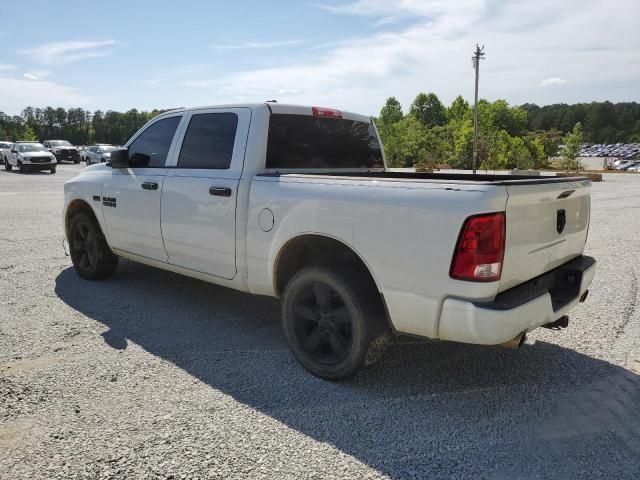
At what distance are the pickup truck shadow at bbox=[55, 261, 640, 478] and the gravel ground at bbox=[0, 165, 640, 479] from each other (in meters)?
0.01

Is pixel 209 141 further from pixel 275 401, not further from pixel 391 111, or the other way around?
pixel 391 111

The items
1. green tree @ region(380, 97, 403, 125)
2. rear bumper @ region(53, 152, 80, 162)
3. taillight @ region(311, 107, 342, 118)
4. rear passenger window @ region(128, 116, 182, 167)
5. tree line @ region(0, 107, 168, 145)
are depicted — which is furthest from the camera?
tree line @ region(0, 107, 168, 145)

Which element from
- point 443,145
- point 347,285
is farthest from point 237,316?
point 443,145

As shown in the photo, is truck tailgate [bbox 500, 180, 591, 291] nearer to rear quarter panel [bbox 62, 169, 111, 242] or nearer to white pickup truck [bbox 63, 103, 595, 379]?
white pickup truck [bbox 63, 103, 595, 379]

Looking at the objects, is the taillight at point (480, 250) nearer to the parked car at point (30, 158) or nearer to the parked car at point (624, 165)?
the parked car at point (30, 158)

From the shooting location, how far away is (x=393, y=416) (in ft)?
10.3

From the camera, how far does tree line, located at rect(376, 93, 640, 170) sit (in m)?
44.0

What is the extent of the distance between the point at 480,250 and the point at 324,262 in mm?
1243

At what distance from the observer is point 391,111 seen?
110m

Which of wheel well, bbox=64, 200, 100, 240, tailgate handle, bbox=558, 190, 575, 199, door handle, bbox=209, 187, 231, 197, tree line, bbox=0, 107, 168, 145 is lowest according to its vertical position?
wheel well, bbox=64, 200, 100, 240

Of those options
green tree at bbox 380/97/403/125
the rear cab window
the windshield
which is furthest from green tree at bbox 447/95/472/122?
the rear cab window

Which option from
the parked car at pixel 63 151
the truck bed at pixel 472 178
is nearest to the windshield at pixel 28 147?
the parked car at pixel 63 151

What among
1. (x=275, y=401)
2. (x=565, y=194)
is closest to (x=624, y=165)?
(x=565, y=194)

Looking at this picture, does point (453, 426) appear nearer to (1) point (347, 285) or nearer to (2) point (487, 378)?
(2) point (487, 378)
